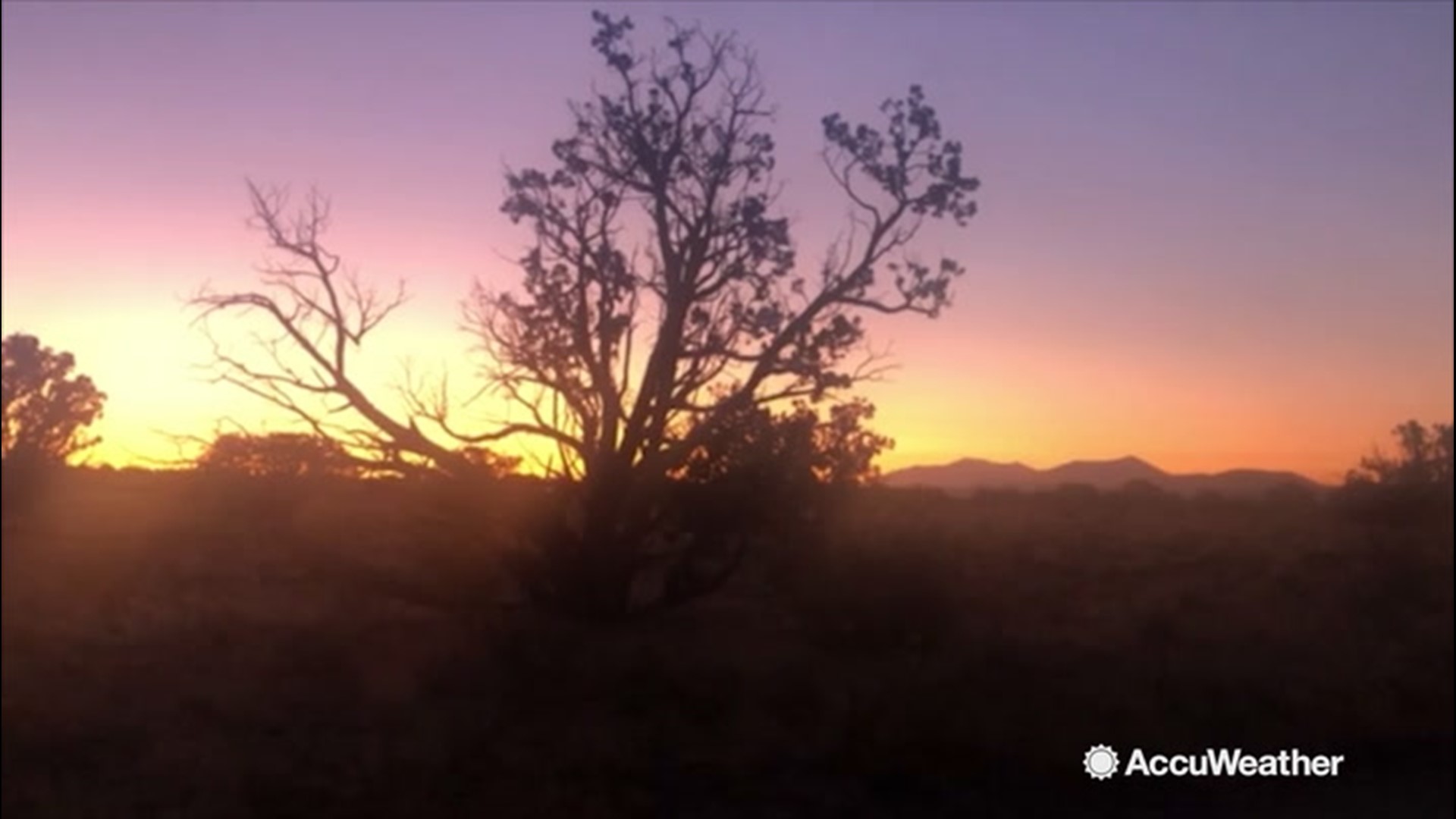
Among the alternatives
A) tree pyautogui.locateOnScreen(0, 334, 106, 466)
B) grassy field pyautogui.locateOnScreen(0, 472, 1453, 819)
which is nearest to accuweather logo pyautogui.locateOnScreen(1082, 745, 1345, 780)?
grassy field pyautogui.locateOnScreen(0, 472, 1453, 819)

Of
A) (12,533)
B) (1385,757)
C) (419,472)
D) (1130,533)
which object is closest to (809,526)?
(419,472)

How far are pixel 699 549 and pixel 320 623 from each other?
593 cm

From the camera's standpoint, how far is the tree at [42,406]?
3550 centimetres

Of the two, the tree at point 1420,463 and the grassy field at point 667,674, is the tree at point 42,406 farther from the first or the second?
the tree at point 1420,463

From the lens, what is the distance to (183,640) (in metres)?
25.2

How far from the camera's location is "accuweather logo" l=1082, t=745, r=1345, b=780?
55.2 feet

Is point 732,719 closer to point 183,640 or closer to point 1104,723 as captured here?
point 1104,723

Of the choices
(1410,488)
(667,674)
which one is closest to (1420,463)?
(1410,488)

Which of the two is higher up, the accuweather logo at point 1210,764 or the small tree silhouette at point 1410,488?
the small tree silhouette at point 1410,488

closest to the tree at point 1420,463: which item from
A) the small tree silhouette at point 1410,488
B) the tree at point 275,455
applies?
the small tree silhouette at point 1410,488

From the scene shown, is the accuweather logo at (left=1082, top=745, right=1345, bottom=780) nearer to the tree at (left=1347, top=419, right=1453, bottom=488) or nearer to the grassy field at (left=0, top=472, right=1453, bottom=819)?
the grassy field at (left=0, top=472, right=1453, bottom=819)

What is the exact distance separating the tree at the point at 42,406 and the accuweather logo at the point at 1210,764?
22.2 metres

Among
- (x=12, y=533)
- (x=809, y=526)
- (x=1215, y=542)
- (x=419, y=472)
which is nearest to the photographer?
(x=419, y=472)

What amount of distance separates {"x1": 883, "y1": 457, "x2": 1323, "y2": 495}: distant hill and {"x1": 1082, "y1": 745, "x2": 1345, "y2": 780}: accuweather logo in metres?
14.6
